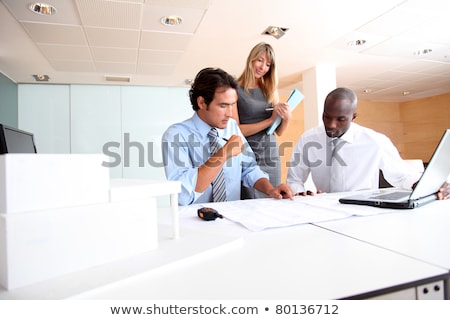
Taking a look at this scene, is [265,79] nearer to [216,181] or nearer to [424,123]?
[216,181]

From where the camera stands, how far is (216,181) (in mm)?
1559

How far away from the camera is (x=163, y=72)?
170 inches

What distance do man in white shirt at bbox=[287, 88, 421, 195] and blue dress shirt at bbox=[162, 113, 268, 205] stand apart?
0.33 metres

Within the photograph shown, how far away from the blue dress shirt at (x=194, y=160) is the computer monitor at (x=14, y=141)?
582 mm

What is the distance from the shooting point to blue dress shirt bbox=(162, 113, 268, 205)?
1364 millimetres

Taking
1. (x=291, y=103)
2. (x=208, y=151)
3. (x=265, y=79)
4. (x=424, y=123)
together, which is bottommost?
(x=208, y=151)

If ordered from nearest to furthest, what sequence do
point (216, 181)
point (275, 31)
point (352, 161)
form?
point (216, 181) → point (352, 161) → point (275, 31)

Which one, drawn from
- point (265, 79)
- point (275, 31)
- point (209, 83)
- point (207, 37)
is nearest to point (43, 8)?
point (207, 37)

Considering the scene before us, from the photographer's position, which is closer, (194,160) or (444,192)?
(444,192)

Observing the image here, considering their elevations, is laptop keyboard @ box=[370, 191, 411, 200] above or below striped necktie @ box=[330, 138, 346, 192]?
below

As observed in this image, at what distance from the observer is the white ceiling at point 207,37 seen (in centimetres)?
264

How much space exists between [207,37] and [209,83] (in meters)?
1.96

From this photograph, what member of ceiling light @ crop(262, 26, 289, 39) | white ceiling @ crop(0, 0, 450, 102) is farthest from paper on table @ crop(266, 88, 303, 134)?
ceiling light @ crop(262, 26, 289, 39)

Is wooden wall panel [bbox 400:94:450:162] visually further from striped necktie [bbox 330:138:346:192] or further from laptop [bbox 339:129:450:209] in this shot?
laptop [bbox 339:129:450:209]
